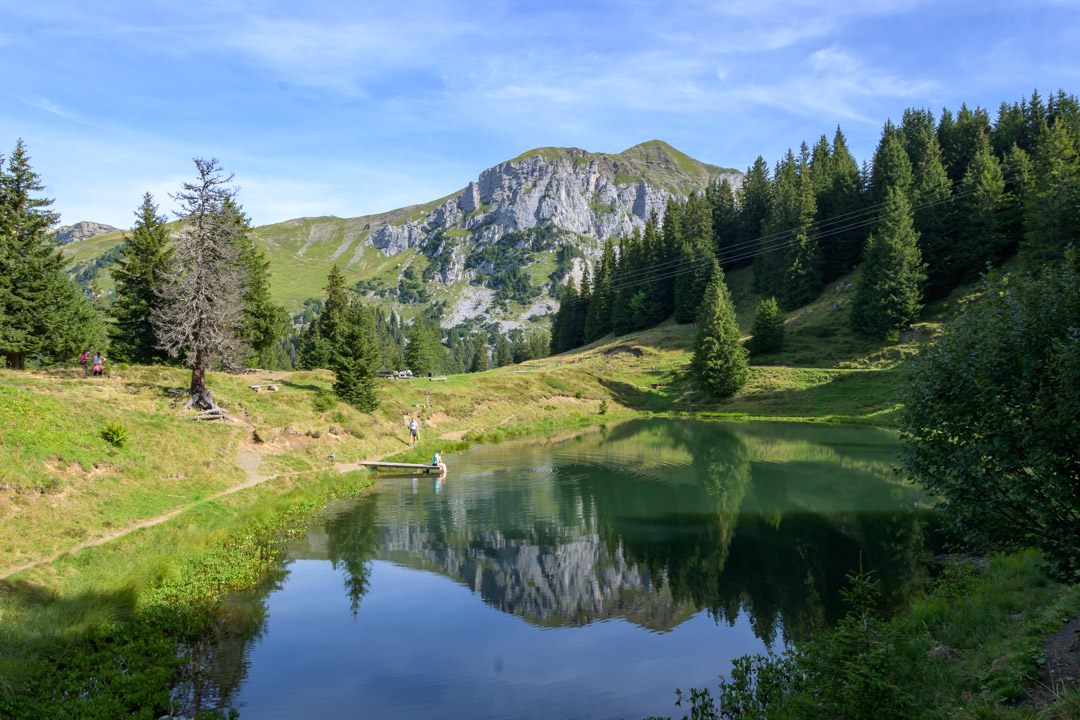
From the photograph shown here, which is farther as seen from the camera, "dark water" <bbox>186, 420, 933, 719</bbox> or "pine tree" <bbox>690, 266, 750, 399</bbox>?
"pine tree" <bbox>690, 266, 750, 399</bbox>

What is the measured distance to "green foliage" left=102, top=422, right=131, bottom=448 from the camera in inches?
979

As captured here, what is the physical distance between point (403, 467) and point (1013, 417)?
34.5 meters

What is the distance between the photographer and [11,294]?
38.8 metres

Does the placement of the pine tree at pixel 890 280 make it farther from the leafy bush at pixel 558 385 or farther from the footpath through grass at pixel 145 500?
the leafy bush at pixel 558 385

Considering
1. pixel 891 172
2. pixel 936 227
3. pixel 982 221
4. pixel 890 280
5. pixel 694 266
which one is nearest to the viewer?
pixel 890 280

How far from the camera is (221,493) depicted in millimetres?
27344

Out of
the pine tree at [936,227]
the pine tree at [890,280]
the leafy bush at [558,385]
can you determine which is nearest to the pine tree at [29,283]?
the leafy bush at [558,385]

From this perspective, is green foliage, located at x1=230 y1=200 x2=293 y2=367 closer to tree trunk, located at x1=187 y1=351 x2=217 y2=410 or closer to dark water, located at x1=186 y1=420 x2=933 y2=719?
tree trunk, located at x1=187 y1=351 x2=217 y2=410

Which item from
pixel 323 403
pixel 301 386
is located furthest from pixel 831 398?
pixel 301 386

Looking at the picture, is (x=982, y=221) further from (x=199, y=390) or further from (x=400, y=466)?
(x=199, y=390)

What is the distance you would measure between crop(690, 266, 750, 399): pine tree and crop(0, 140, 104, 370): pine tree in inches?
2536

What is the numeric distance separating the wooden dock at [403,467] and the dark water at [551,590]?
1572 millimetres

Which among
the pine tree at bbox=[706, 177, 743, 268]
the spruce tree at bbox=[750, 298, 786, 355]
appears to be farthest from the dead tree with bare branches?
the pine tree at bbox=[706, 177, 743, 268]

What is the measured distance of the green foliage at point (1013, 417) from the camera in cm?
1040
